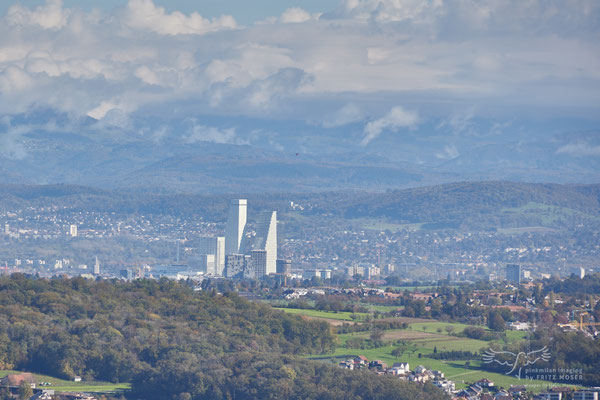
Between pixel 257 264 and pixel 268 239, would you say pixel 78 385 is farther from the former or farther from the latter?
pixel 268 239

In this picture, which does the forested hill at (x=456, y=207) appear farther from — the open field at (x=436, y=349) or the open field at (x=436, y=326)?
the open field at (x=436, y=349)

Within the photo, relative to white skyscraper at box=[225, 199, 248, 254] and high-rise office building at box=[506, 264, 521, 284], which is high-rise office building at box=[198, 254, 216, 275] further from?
high-rise office building at box=[506, 264, 521, 284]

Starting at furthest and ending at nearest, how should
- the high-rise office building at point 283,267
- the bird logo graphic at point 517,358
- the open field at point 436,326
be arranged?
the high-rise office building at point 283,267
the open field at point 436,326
the bird logo graphic at point 517,358

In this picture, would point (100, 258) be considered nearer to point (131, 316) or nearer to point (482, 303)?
point (482, 303)

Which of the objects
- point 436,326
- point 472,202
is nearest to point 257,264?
point 436,326

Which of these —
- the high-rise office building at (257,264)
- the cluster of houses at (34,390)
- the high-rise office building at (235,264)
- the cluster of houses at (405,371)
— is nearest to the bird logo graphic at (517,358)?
the cluster of houses at (405,371)

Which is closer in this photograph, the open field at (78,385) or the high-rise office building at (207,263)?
the open field at (78,385)
